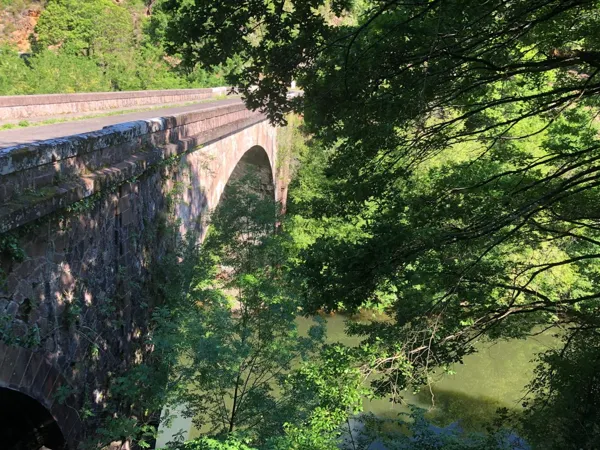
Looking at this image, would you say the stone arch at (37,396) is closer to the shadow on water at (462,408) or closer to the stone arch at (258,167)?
the shadow on water at (462,408)

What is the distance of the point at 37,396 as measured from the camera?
4.18 m

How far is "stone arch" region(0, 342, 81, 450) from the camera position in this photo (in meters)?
3.78

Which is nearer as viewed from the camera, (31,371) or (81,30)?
(31,371)

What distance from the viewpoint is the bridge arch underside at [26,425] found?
4461mm

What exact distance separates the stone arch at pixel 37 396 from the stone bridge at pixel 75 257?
0.4 inches

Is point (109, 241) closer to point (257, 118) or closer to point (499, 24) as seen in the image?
point (499, 24)

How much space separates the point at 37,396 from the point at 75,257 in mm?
1156

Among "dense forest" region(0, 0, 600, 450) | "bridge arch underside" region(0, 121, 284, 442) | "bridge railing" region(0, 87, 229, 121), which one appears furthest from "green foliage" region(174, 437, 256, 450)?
"bridge railing" region(0, 87, 229, 121)

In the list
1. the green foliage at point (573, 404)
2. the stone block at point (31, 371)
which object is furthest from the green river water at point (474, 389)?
the stone block at point (31, 371)

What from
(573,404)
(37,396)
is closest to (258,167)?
(573,404)

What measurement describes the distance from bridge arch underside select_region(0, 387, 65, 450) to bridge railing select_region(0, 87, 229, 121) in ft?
17.8

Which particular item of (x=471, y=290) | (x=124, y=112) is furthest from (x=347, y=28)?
(x=124, y=112)

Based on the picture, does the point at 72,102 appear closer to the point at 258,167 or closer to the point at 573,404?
the point at 258,167

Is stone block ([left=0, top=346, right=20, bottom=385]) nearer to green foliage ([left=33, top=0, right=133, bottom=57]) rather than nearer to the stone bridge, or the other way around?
the stone bridge
